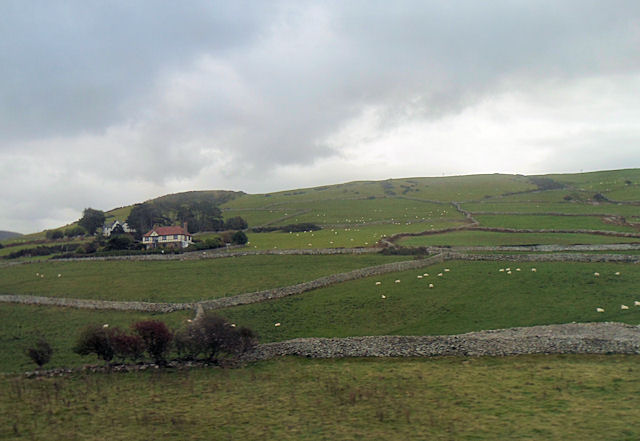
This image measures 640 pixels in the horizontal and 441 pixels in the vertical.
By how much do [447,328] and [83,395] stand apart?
23862 mm

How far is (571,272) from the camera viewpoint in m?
43.1

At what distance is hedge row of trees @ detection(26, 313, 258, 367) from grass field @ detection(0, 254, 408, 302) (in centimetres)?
1428

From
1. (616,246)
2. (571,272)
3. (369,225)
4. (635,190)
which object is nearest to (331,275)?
(571,272)

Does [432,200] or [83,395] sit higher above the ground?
[432,200]

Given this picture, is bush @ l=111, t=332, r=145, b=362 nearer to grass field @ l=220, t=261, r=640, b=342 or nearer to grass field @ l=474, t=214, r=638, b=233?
grass field @ l=220, t=261, r=640, b=342

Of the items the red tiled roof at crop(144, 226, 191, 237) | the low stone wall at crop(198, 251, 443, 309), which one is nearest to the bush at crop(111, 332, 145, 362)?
the low stone wall at crop(198, 251, 443, 309)

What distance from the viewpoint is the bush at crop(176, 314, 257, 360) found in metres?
29.3

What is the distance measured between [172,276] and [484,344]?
38134 millimetres

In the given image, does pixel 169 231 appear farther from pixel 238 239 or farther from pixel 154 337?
pixel 154 337

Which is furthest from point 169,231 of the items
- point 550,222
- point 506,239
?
point 550,222

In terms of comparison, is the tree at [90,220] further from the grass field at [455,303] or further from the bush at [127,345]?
the bush at [127,345]

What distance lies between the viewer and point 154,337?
28.8 meters

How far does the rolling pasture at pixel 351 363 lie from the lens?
750 inches

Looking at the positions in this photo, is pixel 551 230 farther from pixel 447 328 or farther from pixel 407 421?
pixel 407 421
